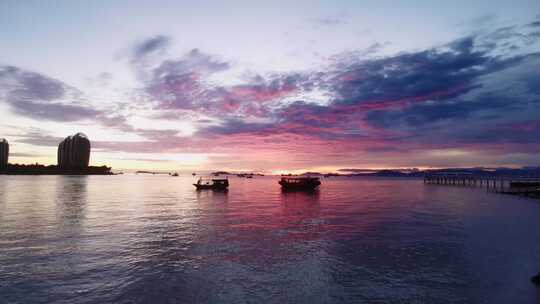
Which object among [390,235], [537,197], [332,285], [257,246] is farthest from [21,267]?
[537,197]

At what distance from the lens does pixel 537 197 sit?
76.2 metres

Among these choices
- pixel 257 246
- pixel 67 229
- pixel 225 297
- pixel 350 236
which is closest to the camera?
pixel 225 297

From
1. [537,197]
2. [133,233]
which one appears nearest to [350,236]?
[133,233]

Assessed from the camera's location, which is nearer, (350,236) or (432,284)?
(432,284)

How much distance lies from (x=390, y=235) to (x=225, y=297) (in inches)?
856

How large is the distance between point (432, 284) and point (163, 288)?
15995 millimetres

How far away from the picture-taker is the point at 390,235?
1255 inches

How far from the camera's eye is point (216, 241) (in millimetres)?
28641

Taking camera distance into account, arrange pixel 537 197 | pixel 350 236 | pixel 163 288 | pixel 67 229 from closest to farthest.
Answer: 1. pixel 163 288
2. pixel 350 236
3. pixel 67 229
4. pixel 537 197

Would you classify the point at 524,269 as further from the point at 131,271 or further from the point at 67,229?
the point at 67,229

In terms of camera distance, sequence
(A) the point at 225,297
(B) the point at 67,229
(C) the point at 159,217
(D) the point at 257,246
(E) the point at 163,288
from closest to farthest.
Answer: (A) the point at 225,297, (E) the point at 163,288, (D) the point at 257,246, (B) the point at 67,229, (C) the point at 159,217

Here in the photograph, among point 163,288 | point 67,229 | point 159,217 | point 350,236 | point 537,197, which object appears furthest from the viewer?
point 537,197

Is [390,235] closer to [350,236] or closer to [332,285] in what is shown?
[350,236]

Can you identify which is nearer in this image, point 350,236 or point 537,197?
point 350,236
